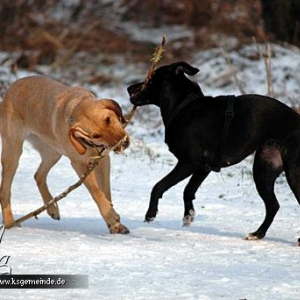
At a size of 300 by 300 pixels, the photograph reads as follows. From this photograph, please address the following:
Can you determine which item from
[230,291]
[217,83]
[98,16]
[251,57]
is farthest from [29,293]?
[98,16]

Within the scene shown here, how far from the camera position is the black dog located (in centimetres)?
648

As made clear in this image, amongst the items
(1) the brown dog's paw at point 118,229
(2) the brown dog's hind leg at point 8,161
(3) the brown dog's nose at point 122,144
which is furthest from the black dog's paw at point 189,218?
(2) the brown dog's hind leg at point 8,161

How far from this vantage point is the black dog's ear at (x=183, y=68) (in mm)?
6993

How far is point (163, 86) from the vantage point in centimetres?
712

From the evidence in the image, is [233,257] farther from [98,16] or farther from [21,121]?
[98,16]

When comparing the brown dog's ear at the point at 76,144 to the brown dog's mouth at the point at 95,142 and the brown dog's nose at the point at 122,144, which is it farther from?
Answer: the brown dog's nose at the point at 122,144

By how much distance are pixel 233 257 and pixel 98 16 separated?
58.0 feet

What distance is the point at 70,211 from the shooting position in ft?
26.3

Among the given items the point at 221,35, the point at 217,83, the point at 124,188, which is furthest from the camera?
the point at 221,35

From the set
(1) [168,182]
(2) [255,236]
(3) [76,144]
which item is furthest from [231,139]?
(3) [76,144]

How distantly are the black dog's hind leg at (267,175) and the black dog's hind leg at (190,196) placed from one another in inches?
19.8

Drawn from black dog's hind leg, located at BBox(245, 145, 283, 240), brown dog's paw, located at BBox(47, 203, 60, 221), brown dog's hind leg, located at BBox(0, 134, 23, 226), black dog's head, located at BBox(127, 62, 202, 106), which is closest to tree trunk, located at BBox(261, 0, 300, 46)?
black dog's head, located at BBox(127, 62, 202, 106)

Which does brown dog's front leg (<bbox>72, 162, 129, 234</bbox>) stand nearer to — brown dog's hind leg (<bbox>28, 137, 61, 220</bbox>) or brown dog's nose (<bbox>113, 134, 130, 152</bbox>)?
brown dog's nose (<bbox>113, 134, 130, 152</bbox>)

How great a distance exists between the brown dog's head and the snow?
689mm
